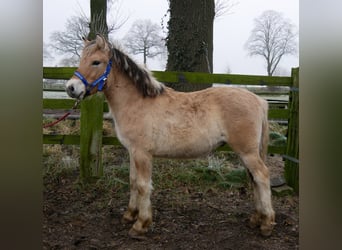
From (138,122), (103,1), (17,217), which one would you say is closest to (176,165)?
(138,122)

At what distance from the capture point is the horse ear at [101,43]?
2.65m

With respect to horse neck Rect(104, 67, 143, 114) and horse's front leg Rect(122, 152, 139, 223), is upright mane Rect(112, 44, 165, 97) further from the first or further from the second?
horse's front leg Rect(122, 152, 139, 223)

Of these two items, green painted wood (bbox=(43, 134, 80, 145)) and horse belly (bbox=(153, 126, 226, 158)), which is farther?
green painted wood (bbox=(43, 134, 80, 145))

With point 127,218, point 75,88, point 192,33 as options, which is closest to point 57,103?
point 75,88

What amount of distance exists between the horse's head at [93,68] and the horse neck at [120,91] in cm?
12

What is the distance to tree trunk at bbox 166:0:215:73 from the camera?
411cm

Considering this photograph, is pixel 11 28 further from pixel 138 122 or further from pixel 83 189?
pixel 83 189

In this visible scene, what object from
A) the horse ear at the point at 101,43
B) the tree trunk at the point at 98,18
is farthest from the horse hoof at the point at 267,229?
the tree trunk at the point at 98,18

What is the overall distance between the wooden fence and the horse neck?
0.73 m

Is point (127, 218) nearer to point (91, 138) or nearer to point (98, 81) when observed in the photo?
point (91, 138)

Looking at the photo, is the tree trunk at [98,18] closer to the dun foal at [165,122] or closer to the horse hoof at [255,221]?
the dun foal at [165,122]

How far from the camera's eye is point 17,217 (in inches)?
25.7

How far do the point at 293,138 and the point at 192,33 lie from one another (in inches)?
73.7

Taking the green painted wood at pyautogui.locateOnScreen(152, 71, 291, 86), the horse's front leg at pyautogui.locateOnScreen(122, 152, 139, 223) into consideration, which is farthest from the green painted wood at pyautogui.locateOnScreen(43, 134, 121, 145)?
the green painted wood at pyautogui.locateOnScreen(152, 71, 291, 86)
